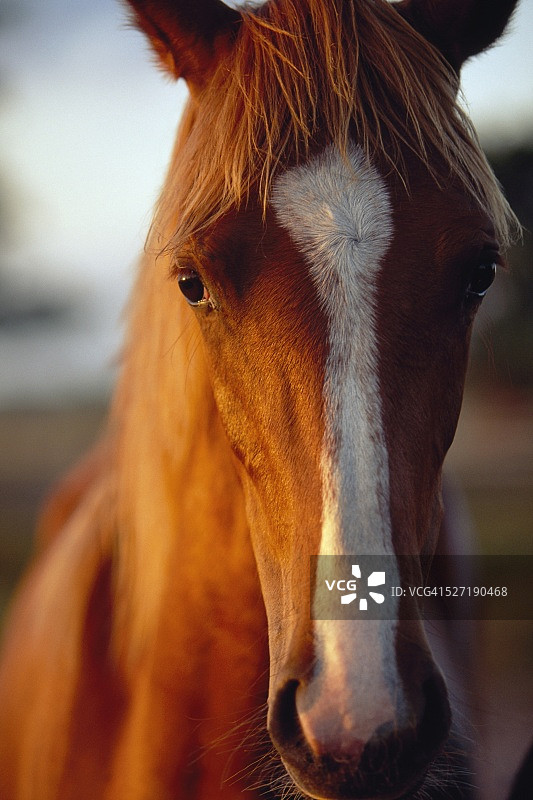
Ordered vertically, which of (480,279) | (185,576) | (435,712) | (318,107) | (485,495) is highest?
(318,107)

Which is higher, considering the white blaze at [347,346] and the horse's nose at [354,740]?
the white blaze at [347,346]

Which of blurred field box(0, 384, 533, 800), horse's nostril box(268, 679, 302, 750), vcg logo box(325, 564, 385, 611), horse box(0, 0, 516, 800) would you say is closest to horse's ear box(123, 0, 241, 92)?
horse box(0, 0, 516, 800)

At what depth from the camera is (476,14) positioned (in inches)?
57.4

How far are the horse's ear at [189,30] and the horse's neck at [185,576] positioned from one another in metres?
0.50

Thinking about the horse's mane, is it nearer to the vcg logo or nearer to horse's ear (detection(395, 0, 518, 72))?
horse's ear (detection(395, 0, 518, 72))

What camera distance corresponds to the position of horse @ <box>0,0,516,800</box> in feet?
3.22

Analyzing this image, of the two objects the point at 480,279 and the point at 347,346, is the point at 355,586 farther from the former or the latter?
the point at 480,279

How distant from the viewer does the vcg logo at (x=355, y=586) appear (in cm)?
92

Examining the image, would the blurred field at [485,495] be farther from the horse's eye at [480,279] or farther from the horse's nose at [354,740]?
the horse's eye at [480,279]

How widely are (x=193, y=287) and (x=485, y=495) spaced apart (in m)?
8.44

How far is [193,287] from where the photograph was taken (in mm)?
1314

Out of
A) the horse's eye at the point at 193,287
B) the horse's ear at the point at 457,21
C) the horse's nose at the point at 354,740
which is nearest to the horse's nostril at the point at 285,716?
the horse's nose at the point at 354,740

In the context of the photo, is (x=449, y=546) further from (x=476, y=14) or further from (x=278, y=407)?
(x=476, y=14)

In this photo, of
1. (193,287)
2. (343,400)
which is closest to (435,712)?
(343,400)
